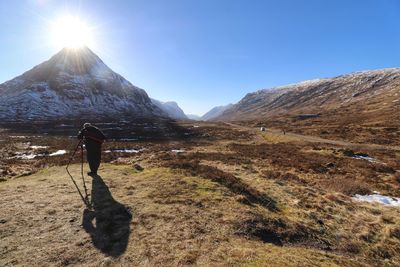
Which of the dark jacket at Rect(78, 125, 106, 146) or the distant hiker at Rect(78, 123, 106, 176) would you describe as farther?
the distant hiker at Rect(78, 123, 106, 176)

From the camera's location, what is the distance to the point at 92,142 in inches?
624

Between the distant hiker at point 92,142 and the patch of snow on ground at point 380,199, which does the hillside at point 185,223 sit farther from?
the distant hiker at point 92,142

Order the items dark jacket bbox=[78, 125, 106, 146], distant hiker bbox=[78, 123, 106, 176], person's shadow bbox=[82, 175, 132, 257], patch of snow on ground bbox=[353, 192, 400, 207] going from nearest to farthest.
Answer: person's shadow bbox=[82, 175, 132, 257] → dark jacket bbox=[78, 125, 106, 146] → distant hiker bbox=[78, 123, 106, 176] → patch of snow on ground bbox=[353, 192, 400, 207]

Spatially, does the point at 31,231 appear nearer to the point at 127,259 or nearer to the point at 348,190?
the point at 127,259

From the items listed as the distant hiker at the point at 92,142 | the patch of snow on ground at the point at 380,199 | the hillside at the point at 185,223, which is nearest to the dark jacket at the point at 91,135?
the distant hiker at the point at 92,142

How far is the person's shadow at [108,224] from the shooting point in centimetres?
809

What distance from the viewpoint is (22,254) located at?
740 cm

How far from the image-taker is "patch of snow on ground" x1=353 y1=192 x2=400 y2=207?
1667 cm

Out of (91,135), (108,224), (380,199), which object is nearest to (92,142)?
(91,135)

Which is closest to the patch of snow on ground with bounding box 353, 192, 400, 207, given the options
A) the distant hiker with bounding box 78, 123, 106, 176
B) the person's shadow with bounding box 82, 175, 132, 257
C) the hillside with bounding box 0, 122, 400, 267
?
the hillside with bounding box 0, 122, 400, 267

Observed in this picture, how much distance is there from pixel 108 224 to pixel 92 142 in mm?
7578

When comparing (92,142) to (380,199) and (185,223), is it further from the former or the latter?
(380,199)

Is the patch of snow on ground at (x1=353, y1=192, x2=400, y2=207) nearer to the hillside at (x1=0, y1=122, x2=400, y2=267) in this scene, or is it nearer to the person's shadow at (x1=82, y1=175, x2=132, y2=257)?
the hillside at (x1=0, y1=122, x2=400, y2=267)

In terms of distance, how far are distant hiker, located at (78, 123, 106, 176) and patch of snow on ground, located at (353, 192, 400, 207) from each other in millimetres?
16660
